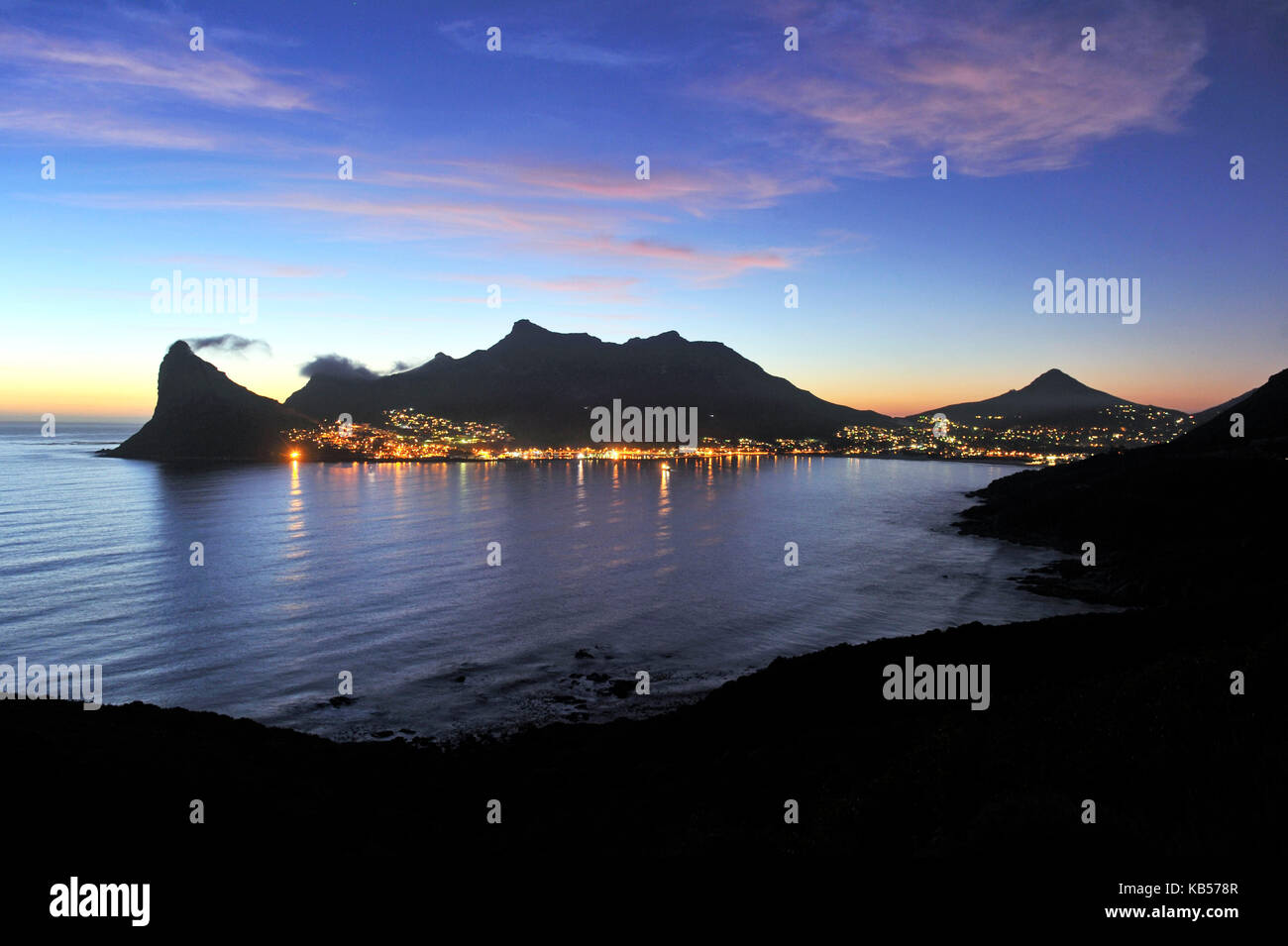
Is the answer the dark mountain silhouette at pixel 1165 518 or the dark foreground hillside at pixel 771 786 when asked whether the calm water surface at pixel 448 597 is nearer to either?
the dark mountain silhouette at pixel 1165 518

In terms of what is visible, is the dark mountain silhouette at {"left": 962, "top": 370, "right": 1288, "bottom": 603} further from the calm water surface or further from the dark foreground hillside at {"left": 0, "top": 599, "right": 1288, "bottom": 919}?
the dark foreground hillside at {"left": 0, "top": 599, "right": 1288, "bottom": 919}

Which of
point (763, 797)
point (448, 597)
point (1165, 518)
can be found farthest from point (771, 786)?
point (1165, 518)

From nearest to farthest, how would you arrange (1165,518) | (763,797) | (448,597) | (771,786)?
(763,797), (771,786), (448,597), (1165,518)

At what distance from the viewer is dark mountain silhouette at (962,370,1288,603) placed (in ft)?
154

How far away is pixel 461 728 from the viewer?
1032 inches

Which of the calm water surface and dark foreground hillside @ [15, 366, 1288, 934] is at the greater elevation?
dark foreground hillside @ [15, 366, 1288, 934]

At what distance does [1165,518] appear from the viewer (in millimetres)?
63531

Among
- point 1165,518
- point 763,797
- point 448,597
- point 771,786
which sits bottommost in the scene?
point 448,597

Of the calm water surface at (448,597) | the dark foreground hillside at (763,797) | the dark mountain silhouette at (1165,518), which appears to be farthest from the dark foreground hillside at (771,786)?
the dark mountain silhouette at (1165,518)

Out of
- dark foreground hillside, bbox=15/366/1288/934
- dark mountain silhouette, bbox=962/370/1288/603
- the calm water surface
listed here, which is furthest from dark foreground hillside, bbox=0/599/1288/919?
dark mountain silhouette, bbox=962/370/1288/603

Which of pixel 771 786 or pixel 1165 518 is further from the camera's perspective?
pixel 1165 518

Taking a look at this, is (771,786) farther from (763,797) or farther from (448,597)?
(448,597)
